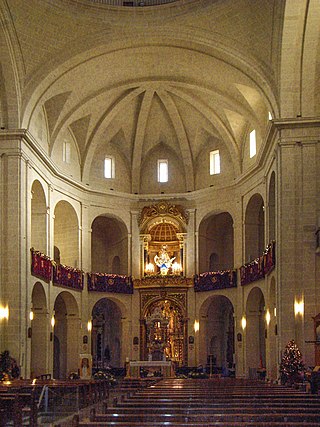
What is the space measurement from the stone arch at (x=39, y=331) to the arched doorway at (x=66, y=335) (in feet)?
12.2

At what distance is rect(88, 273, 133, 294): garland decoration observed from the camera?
134ft

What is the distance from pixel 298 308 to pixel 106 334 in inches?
766

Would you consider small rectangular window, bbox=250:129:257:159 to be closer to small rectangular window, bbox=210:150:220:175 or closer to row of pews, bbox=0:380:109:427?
small rectangular window, bbox=210:150:220:175

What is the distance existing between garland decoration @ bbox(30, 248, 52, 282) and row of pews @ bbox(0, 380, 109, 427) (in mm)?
7734

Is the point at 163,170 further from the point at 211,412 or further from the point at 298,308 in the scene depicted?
the point at 211,412

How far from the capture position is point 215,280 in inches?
1612

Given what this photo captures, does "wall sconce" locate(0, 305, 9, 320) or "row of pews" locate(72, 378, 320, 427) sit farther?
"wall sconce" locate(0, 305, 9, 320)

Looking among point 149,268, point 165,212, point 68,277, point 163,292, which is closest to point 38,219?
point 68,277

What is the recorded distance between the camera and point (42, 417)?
66.8 feet

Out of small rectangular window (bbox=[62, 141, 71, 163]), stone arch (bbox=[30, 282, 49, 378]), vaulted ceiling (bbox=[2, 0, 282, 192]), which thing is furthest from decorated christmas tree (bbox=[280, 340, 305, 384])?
small rectangular window (bbox=[62, 141, 71, 163])

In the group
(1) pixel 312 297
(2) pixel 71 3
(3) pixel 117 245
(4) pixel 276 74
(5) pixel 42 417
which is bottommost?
(5) pixel 42 417

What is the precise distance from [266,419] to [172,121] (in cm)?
3297

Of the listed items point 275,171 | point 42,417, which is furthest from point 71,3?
point 42,417

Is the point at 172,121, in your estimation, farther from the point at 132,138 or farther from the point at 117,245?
the point at 117,245
